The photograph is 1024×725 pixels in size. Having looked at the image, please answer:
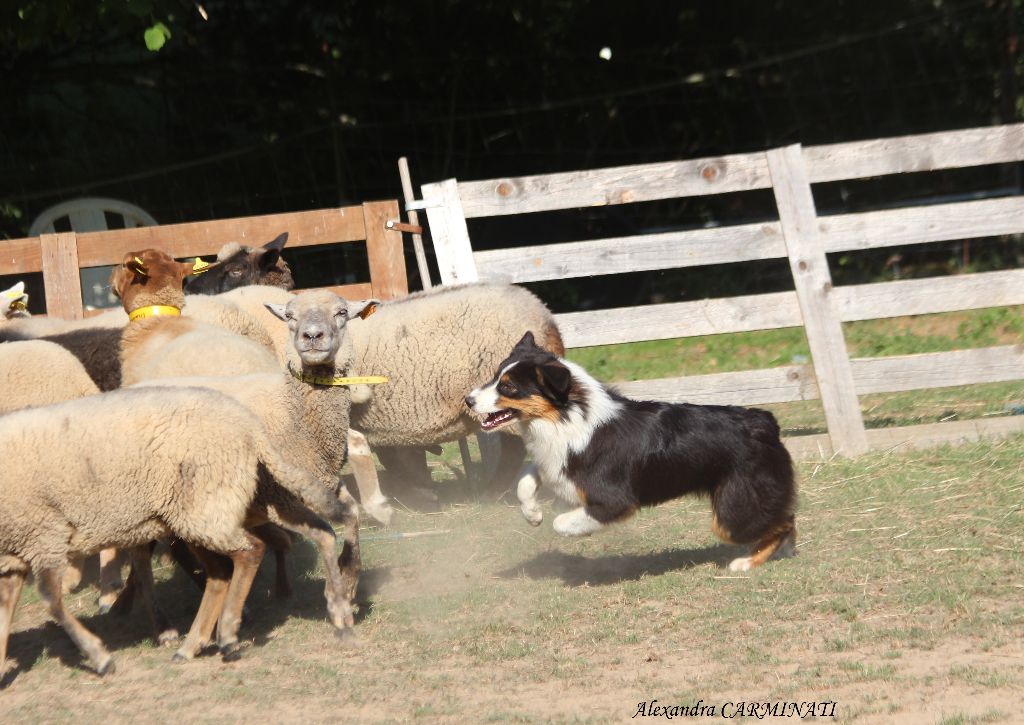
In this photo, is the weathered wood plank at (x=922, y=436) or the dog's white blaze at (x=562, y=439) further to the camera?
the weathered wood plank at (x=922, y=436)

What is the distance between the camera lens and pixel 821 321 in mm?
8352

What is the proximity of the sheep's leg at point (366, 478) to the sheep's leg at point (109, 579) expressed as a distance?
1.59 m

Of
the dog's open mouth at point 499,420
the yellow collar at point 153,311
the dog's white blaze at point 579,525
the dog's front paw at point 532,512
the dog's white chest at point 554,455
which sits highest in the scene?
the yellow collar at point 153,311

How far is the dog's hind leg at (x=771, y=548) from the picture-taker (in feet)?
19.7

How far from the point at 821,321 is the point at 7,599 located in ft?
17.7

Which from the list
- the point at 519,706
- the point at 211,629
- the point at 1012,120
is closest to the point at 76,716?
the point at 211,629

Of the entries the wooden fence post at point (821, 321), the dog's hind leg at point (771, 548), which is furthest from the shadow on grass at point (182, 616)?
the wooden fence post at point (821, 321)

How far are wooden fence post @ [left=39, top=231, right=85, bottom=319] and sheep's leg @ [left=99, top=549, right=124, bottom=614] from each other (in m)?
2.90

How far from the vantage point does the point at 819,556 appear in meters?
6.11

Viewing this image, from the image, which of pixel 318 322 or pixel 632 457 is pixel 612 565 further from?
pixel 318 322

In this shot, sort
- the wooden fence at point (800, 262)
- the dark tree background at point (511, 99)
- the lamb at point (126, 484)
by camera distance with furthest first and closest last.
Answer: the dark tree background at point (511, 99)
the wooden fence at point (800, 262)
the lamb at point (126, 484)

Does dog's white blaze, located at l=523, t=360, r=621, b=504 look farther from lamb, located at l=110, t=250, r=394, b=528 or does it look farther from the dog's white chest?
lamb, located at l=110, t=250, r=394, b=528

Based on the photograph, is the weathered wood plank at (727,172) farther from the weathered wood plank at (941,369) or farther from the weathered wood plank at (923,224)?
the weathered wood plank at (941,369)

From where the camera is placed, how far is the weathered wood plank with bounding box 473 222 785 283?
8484 mm
